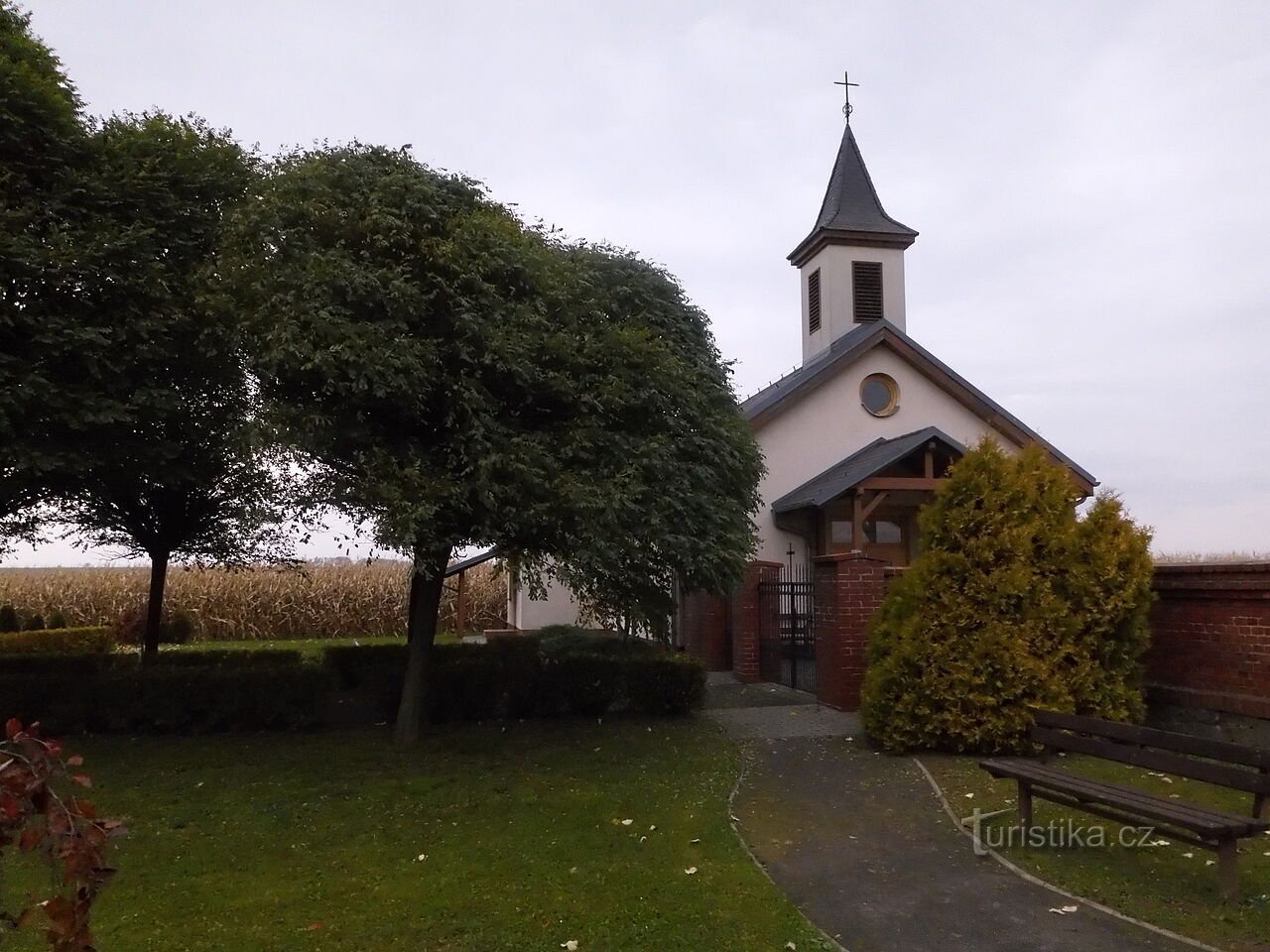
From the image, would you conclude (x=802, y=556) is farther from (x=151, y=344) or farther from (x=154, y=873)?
(x=154, y=873)

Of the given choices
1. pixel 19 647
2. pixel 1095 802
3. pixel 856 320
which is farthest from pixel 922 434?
pixel 19 647

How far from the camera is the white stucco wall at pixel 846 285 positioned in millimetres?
24219

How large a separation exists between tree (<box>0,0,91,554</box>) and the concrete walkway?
23.4 ft

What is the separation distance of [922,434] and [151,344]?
551 inches

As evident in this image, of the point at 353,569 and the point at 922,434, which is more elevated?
the point at 922,434

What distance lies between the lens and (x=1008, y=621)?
974cm

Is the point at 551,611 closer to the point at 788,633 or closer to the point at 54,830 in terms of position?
the point at 788,633

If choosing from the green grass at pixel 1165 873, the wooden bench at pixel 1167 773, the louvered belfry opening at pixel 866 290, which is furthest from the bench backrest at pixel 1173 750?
the louvered belfry opening at pixel 866 290

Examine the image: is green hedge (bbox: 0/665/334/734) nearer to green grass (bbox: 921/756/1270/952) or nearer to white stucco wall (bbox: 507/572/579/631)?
green grass (bbox: 921/756/1270/952)

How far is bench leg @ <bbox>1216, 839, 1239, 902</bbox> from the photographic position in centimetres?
548

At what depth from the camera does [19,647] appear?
22.4 meters

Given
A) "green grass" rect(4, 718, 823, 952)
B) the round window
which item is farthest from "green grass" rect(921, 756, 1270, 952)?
the round window

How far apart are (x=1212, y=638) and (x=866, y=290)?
1625 centimetres

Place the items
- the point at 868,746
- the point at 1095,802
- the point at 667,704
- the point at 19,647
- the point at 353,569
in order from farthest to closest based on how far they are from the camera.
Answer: the point at 353,569 → the point at 19,647 → the point at 667,704 → the point at 868,746 → the point at 1095,802
